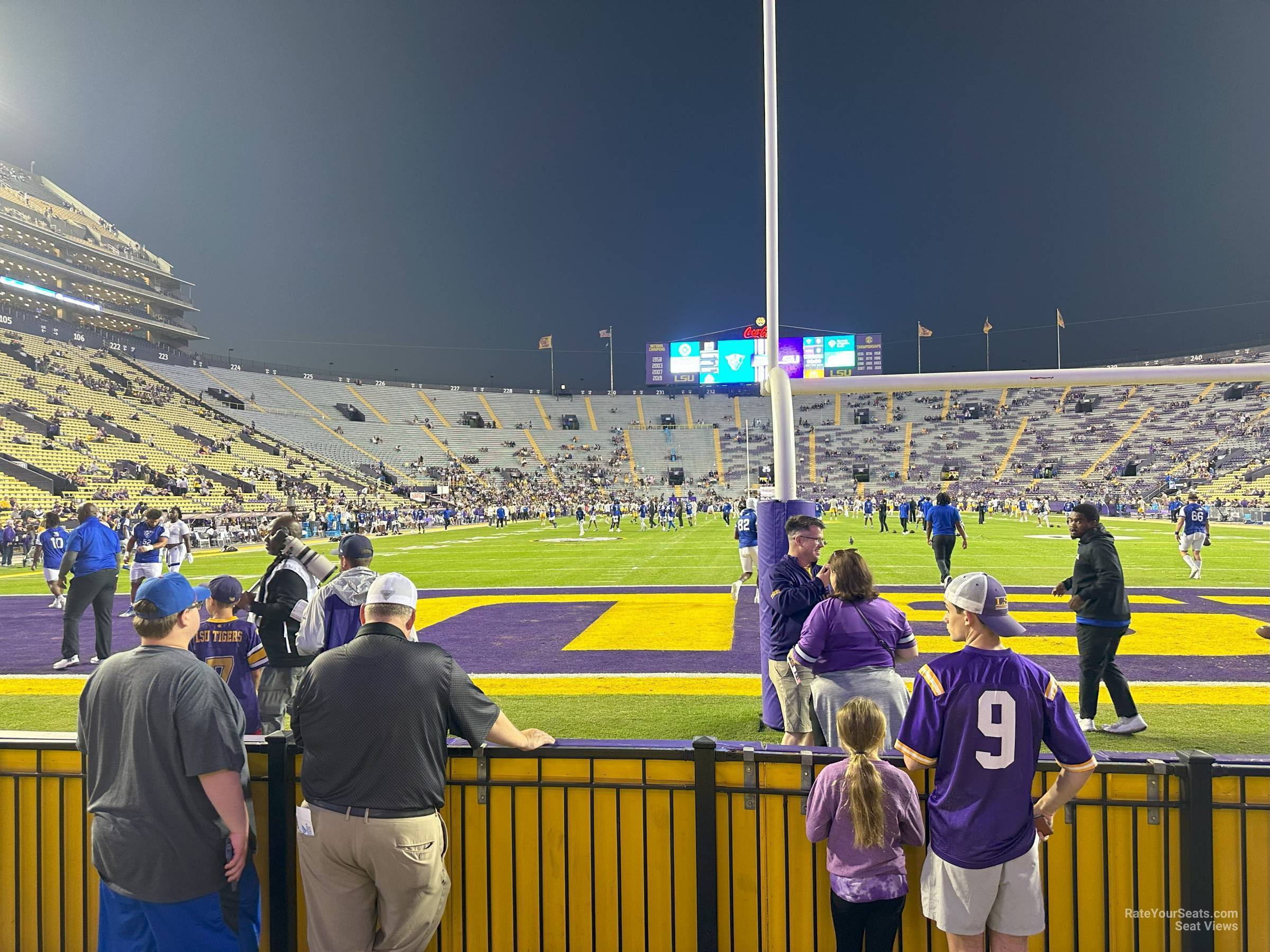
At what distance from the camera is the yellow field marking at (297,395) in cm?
6894

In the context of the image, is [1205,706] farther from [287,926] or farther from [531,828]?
[287,926]

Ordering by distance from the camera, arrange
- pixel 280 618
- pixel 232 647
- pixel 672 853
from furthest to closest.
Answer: pixel 280 618, pixel 232 647, pixel 672 853

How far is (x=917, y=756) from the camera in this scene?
255 cm

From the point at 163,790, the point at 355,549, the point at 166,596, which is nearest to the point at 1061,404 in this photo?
the point at 355,549

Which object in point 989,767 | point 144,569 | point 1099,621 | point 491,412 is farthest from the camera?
point 491,412

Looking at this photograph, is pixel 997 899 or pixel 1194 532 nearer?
pixel 997 899

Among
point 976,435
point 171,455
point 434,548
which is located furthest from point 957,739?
point 976,435

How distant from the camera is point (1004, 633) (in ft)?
8.10

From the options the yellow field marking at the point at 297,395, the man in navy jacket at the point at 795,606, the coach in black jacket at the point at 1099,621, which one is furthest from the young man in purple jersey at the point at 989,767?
the yellow field marking at the point at 297,395

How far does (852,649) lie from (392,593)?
2.48m

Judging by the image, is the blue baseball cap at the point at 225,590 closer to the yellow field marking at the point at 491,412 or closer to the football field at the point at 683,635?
the football field at the point at 683,635

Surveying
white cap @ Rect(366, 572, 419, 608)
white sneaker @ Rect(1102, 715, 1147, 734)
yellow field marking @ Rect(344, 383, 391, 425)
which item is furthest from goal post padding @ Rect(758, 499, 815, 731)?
yellow field marking @ Rect(344, 383, 391, 425)

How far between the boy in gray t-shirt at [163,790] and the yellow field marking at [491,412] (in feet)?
250

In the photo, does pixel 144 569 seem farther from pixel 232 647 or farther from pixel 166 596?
pixel 166 596
